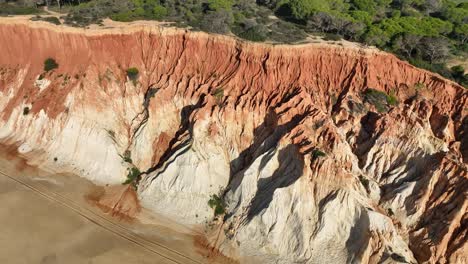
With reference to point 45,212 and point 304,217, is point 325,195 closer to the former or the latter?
point 304,217

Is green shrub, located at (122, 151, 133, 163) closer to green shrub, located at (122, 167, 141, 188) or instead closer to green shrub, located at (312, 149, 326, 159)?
green shrub, located at (122, 167, 141, 188)

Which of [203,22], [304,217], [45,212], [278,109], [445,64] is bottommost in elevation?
[45,212]

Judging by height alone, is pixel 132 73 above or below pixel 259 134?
above

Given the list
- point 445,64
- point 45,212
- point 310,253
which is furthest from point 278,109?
point 45,212

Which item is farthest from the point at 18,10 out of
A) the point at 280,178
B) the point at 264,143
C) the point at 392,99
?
the point at 392,99

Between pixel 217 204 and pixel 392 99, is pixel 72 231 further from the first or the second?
pixel 392 99
